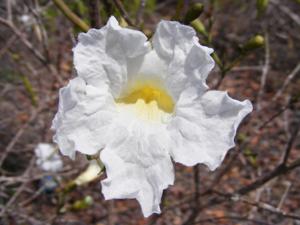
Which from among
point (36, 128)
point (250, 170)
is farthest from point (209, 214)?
point (36, 128)

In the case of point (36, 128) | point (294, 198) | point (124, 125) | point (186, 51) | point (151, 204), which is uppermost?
point (186, 51)

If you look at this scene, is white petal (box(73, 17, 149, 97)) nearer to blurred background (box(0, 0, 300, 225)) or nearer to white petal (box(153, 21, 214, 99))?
white petal (box(153, 21, 214, 99))

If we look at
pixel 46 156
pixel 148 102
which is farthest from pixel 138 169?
pixel 46 156

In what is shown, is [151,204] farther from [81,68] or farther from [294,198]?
[294,198]

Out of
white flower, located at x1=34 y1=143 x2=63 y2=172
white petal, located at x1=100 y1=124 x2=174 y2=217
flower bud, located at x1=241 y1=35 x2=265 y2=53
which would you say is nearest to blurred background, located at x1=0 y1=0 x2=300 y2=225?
white flower, located at x1=34 y1=143 x2=63 y2=172

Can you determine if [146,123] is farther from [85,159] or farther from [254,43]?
[85,159]

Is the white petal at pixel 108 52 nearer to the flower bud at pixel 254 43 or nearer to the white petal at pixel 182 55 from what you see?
Answer: the white petal at pixel 182 55

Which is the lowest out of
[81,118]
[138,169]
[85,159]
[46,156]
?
[46,156]
